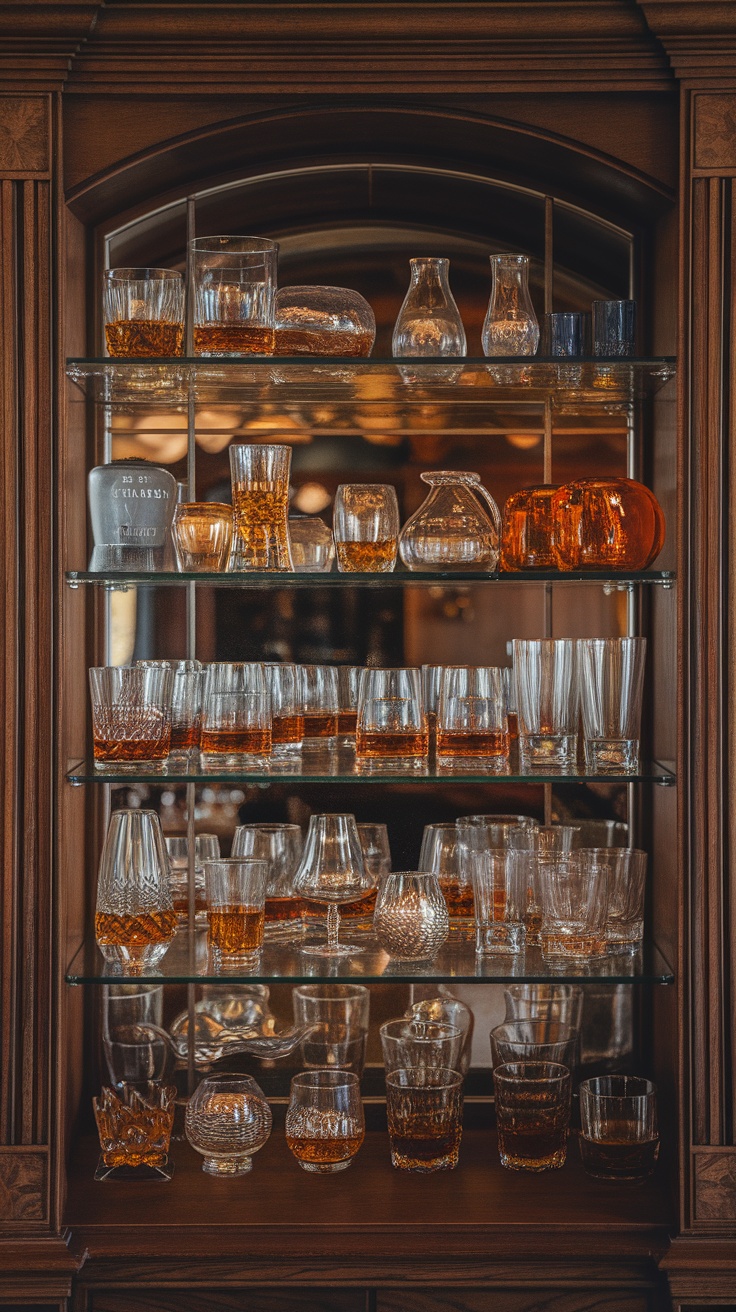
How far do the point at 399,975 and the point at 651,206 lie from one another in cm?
146

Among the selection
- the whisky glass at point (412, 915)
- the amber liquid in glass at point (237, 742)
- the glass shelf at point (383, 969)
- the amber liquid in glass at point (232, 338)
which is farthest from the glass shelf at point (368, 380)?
the glass shelf at point (383, 969)

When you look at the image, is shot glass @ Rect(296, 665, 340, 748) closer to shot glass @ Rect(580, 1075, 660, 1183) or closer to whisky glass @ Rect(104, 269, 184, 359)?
whisky glass @ Rect(104, 269, 184, 359)

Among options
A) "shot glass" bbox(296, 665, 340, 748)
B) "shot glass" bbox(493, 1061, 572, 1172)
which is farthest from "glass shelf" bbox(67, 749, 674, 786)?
"shot glass" bbox(493, 1061, 572, 1172)

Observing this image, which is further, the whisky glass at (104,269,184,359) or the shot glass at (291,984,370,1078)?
the shot glass at (291,984,370,1078)

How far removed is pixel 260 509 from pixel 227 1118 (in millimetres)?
1072

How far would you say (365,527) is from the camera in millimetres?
2205

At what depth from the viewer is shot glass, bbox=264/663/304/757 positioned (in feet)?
7.52

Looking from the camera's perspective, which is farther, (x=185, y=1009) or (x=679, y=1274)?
(x=185, y=1009)

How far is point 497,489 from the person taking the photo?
252 centimetres

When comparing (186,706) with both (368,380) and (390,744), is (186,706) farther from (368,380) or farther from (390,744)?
(368,380)

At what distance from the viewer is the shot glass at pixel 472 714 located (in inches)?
87.2

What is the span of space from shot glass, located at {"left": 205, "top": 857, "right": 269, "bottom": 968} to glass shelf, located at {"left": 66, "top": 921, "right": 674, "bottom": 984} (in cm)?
3

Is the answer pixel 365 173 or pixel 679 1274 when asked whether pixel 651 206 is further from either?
pixel 679 1274

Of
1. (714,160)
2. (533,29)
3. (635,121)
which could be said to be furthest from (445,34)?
(714,160)
